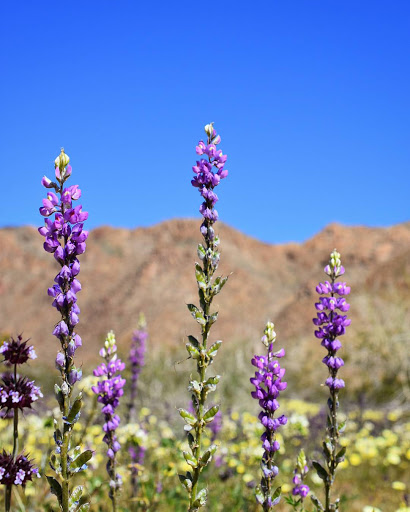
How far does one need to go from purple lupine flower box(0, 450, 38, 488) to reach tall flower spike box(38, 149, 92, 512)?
1.22 feet

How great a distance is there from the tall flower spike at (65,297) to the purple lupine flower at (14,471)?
0.37 metres

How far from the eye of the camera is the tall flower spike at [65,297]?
3021 mm

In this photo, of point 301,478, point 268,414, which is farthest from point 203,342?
point 301,478

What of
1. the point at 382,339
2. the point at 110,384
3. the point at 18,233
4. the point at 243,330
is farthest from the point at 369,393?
the point at 18,233

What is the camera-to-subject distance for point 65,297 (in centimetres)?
307

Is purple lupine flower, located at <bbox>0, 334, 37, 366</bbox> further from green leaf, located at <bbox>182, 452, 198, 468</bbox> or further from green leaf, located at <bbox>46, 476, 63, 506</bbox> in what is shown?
green leaf, located at <bbox>182, 452, 198, 468</bbox>

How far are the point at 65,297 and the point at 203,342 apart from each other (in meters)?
0.87

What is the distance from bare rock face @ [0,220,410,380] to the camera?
25.6 metres

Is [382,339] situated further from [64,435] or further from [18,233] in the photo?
[18,233]

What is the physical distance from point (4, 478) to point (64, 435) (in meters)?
0.63

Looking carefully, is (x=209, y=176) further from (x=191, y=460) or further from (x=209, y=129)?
(x=191, y=460)

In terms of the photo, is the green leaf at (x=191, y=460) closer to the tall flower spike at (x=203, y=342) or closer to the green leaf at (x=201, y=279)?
the tall flower spike at (x=203, y=342)

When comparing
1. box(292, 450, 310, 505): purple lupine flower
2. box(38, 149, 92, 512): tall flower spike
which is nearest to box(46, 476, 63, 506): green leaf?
box(38, 149, 92, 512): tall flower spike

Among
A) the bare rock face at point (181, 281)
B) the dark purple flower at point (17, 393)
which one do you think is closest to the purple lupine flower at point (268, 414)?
the dark purple flower at point (17, 393)
